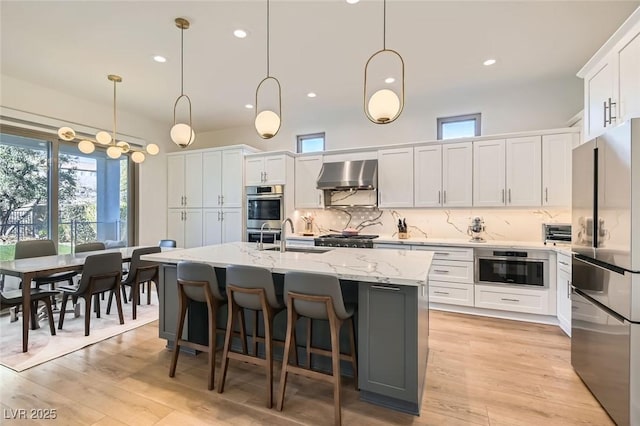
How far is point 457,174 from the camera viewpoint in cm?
428

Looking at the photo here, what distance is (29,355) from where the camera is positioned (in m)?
2.72

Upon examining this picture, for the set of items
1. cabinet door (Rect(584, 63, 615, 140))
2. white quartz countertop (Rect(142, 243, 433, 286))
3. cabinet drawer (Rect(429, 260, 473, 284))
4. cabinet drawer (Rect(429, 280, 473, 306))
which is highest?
cabinet door (Rect(584, 63, 615, 140))

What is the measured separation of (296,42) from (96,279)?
3269 mm

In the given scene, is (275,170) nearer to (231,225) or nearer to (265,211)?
(265,211)

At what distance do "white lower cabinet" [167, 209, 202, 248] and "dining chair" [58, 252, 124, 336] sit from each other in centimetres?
230

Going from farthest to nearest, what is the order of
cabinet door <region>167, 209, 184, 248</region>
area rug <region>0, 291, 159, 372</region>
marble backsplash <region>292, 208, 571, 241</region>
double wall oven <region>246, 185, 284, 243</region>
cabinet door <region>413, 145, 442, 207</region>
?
cabinet door <region>167, 209, 184, 248</region>, double wall oven <region>246, 185, 284, 243</region>, cabinet door <region>413, 145, 442, 207</region>, marble backsplash <region>292, 208, 571, 241</region>, area rug <region>0, 291, 159, 372</region>

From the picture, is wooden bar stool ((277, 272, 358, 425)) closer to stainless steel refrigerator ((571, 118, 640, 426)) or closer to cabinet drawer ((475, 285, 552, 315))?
stainless steel refrigerator ((571, 118, 640, 426))

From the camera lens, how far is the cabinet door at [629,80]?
79.1 inches

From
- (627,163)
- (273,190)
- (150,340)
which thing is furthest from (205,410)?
(273,190)

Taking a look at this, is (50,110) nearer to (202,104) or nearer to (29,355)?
(202,104)

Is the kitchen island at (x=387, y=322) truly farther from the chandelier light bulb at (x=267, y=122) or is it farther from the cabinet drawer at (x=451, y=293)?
the cabinet drawer at (x=451, y=293)

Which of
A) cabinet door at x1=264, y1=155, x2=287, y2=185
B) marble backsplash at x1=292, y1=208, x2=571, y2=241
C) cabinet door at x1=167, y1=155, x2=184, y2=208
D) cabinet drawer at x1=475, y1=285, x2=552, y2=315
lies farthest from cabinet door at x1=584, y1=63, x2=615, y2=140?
cabinet door at x1=167, y1=155, x2=184, y2=208

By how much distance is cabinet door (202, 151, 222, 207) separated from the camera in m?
5.57

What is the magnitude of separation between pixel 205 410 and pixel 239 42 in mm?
3243
